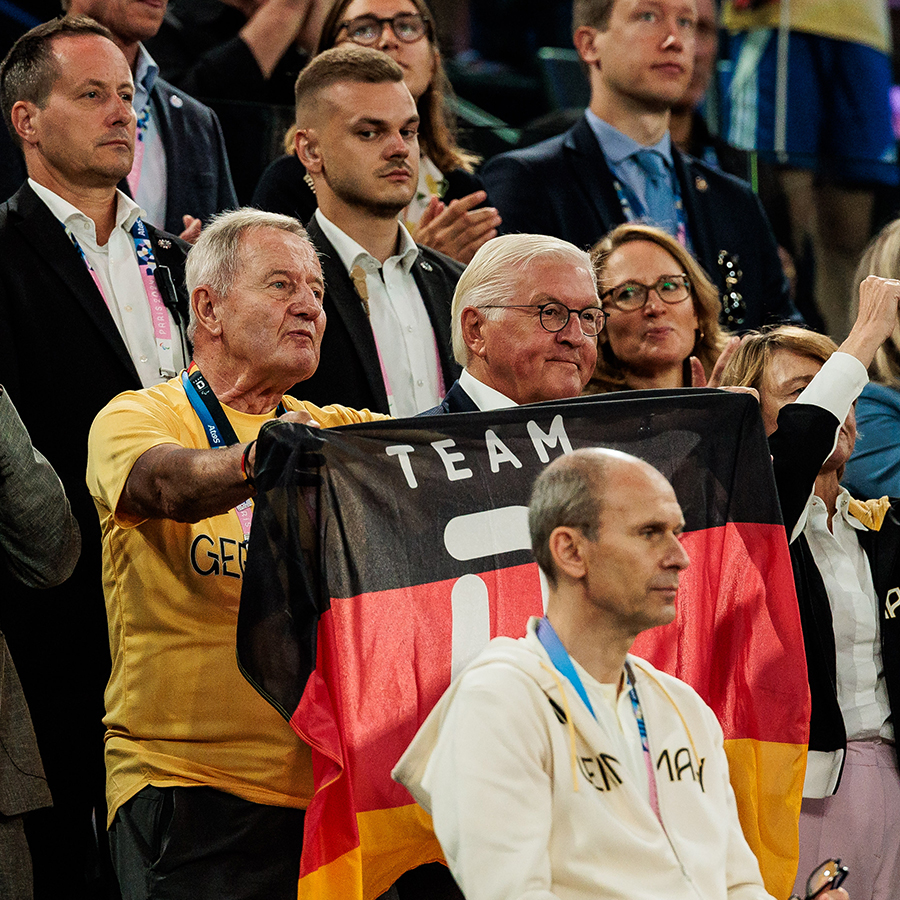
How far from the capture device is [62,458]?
140 inches

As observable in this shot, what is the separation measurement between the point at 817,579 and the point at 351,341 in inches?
51.6

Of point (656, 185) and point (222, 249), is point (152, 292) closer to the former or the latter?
point (222, 249)

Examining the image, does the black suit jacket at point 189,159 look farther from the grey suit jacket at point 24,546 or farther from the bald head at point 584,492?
the bald head at point 584,492

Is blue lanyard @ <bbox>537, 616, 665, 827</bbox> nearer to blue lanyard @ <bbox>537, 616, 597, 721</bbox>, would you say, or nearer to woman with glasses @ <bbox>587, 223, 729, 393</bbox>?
blue lanyard @ <bbox>537, 616, 597, 721</bbox>

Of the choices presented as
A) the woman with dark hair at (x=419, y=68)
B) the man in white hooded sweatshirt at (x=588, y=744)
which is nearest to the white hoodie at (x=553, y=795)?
the man in white hooded sweatshirt at (x=588, y=744)

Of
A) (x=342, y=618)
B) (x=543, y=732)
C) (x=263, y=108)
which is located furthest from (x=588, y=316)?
(x=263, y=108)

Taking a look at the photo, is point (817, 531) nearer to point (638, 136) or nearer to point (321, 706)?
point (321, 706)

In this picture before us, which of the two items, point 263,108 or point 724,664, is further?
point 263,108

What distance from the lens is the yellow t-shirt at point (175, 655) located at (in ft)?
9.34

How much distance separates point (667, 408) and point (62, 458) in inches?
57.4

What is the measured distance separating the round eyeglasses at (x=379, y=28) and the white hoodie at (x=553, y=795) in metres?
2.94

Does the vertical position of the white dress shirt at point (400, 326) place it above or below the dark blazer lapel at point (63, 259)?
below

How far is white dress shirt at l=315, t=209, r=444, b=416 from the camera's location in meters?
3.94

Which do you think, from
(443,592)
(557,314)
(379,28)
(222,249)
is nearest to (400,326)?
(557,314)
